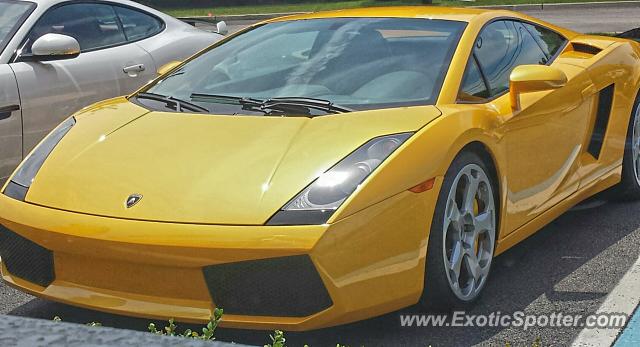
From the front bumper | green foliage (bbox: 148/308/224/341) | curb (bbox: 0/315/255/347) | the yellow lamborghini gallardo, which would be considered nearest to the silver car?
the yellow lamborghini gallardo

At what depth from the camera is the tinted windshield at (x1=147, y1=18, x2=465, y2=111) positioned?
13.7ft

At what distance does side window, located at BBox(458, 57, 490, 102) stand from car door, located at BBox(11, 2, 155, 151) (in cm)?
275

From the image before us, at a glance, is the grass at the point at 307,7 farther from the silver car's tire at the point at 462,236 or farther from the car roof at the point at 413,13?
the silver car's tire at the point at 462,236

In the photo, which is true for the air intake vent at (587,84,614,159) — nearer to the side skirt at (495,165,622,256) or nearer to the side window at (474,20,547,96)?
the side skirt at (495,165,622,256)

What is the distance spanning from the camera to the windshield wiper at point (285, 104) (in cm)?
400

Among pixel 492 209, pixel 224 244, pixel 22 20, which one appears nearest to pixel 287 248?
pixel 224 244

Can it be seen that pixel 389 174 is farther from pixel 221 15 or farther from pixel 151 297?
pixel 221 15

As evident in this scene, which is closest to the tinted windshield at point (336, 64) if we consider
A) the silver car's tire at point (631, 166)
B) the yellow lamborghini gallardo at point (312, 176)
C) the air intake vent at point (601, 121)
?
the yellow lamborghini gallardo at point (312, 176)

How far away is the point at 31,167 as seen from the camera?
3.88m

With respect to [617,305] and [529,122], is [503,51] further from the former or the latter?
[617,305]

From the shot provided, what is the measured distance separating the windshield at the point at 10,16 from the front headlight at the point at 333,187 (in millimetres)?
3146

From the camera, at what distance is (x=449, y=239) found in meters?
3.71

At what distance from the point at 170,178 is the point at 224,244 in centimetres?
46

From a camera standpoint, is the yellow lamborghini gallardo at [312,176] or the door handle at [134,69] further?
the door handle at [134,69]
